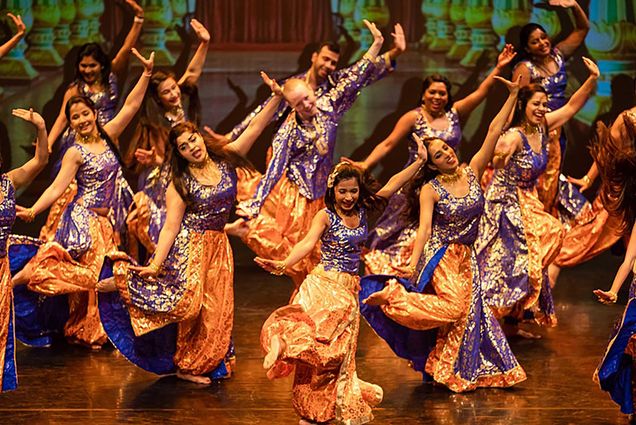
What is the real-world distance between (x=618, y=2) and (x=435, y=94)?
3.36 meters

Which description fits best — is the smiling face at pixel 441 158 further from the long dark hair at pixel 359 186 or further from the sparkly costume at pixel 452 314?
the long dark hair at pixel 359 186

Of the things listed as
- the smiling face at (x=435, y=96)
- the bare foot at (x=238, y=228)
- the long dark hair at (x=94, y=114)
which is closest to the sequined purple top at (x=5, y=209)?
the long dark hair at (x=94, y=114)

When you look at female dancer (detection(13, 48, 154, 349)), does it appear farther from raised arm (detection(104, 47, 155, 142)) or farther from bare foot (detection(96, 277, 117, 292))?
bare foot (detection(96, 277, 117, 292))

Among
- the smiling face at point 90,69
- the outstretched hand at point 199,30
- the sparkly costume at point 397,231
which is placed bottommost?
the sparkly costume at point 397,231

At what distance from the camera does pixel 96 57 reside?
25.0 ft

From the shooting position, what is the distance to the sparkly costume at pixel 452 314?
19.2ft

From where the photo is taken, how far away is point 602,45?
999cm

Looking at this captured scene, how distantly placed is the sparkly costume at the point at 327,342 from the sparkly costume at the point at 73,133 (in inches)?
81.4

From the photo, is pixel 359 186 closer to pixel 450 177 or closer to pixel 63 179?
pixel 450 177

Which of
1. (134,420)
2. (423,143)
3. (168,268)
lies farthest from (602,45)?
(134,420)

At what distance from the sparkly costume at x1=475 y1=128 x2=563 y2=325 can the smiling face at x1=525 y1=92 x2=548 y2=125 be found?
11cm

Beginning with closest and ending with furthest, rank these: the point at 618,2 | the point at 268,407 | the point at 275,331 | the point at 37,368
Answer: the point at 275,331 → the point at 268,407 → the point at 37,368 → the point at 618,2

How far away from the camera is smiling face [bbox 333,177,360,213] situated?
213 inches

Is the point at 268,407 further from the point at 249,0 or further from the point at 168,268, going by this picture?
the point at 249,0
